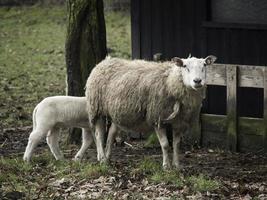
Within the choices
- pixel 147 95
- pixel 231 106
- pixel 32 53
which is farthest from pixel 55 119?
pixel 32 53

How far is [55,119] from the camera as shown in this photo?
37.7ft

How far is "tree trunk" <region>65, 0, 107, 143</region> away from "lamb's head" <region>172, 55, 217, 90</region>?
8.73 feet

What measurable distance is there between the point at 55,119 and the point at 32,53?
1194 cm

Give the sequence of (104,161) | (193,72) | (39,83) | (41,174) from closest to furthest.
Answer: (193,72) → (41,174) → (104,161) → (39,83)

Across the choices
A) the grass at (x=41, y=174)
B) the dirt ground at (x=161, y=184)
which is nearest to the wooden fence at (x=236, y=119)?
the dirt ground at (x=161, y=184)

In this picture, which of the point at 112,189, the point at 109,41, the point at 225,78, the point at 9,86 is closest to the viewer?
the point at 112,189

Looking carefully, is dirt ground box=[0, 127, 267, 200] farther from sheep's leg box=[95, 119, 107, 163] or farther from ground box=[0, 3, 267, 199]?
sheep's leg box=[95, 119, 107, 163]

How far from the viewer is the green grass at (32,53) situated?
16.9m

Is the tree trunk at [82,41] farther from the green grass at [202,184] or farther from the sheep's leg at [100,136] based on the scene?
the green grass at [202,184]

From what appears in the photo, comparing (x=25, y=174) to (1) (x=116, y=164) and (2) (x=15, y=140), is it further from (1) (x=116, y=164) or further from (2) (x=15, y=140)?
(2) (x=15, y=140)

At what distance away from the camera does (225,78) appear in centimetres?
1221

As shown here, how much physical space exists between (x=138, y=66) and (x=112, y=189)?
2312mm

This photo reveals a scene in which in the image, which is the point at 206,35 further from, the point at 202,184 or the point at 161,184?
the point at 202,184

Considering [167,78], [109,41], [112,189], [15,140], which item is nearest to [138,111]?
[167,78]
